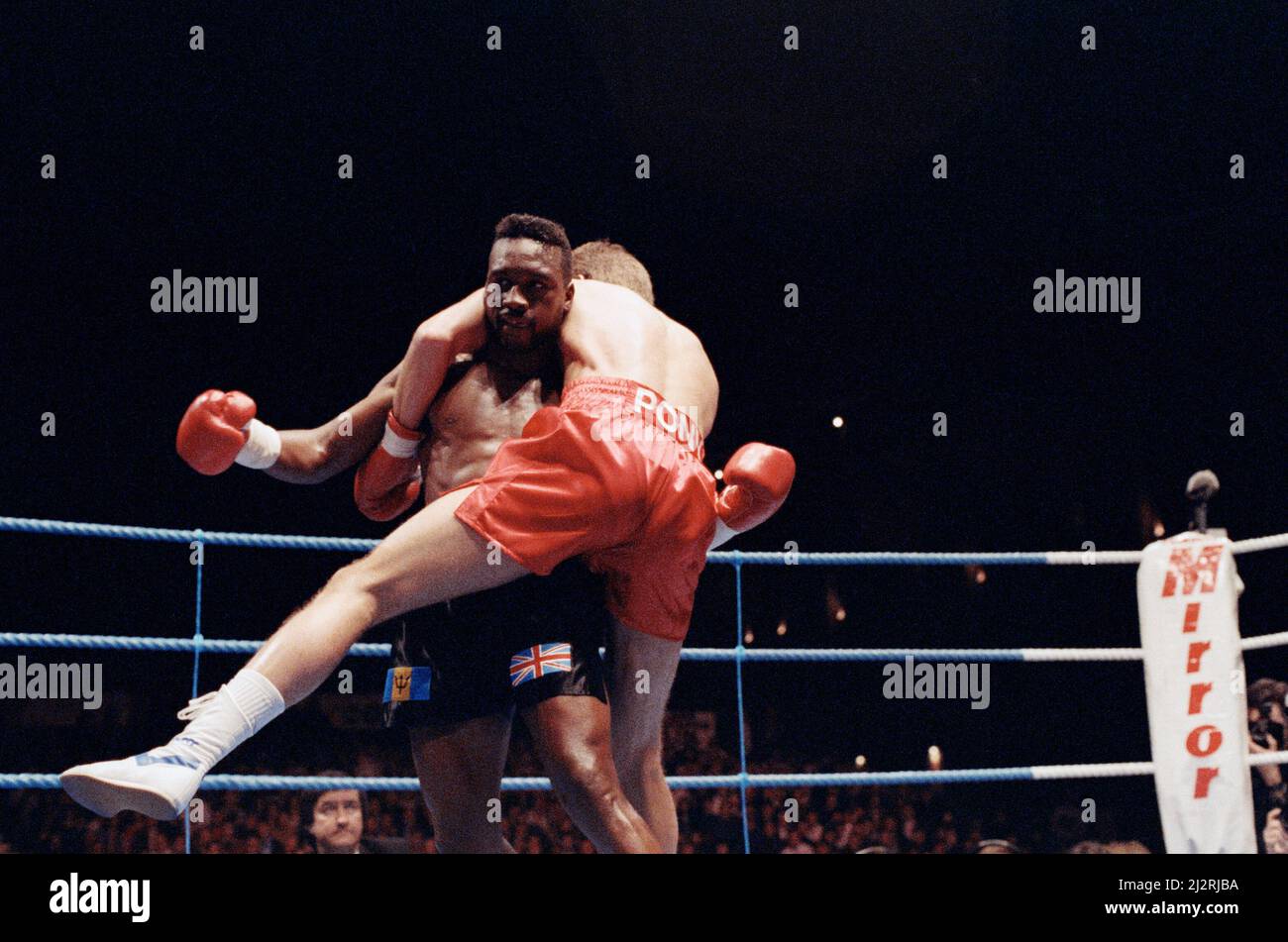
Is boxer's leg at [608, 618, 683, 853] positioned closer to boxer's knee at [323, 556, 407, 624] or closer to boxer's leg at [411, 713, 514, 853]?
boxer's leg at [411, 713, 514, 853]

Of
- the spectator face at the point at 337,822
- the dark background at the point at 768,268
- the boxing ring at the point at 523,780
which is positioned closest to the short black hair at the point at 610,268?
the boxing ring at the point at 523,780

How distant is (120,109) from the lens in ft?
20.3

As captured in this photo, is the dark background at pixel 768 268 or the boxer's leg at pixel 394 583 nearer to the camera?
the boxer's leg at pixel 394 583

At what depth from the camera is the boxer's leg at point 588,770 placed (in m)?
1.66

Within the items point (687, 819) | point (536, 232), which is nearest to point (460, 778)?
point (536, 232)

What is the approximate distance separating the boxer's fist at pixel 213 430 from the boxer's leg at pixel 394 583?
14.5 inches

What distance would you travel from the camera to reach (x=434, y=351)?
1.86m

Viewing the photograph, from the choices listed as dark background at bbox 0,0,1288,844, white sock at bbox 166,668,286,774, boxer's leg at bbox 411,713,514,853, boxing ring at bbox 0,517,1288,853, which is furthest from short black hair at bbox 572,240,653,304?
dark background at bbox 0,0,1288,844

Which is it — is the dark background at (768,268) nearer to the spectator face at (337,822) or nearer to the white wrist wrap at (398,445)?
the spectator face at (337,822)

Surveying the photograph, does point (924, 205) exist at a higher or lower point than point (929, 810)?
higher

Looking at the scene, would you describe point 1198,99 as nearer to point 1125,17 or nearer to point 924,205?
point 1125,17

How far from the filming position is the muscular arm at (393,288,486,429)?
1.86m

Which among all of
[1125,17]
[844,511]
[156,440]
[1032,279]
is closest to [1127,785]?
[844,511]

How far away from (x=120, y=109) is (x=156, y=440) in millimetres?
1933
